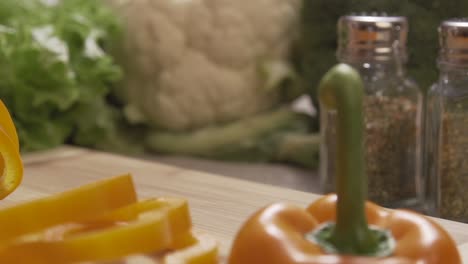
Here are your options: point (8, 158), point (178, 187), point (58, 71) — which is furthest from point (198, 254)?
point (58, 71)

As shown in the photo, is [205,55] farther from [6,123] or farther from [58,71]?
[6,123]

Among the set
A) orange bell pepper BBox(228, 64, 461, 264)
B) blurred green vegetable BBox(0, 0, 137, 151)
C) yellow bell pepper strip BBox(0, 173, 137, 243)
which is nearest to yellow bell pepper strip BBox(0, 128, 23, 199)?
yellow bell pepper strip BBox(0, 173, 137, 243)

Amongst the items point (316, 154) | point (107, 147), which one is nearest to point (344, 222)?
point (316, 154)

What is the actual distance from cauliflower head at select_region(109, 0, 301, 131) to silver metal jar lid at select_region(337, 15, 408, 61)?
0.94 feet

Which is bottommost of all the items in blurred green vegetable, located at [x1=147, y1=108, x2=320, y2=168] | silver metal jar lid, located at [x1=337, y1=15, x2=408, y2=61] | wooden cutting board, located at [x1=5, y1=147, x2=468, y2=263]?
blurred green vegetable, located at [x1=147, y1=108, x2=320, y2=168]

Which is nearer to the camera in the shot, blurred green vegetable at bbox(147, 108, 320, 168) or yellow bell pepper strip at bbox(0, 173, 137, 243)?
yellow bell pepper strip at bbox(0, 173, 137, 243)

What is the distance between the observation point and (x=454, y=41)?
98 cm

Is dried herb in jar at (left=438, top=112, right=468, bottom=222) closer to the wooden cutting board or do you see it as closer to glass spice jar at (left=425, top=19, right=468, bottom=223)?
glass spice jar at (left=425, top=19, right=468, bottom=223)

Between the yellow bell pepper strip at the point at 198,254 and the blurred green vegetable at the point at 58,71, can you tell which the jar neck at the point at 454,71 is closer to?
the yellow bell pepper strip at the point at 198,254

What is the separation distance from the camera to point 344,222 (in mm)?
606

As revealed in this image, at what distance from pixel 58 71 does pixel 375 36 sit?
0.46 metres

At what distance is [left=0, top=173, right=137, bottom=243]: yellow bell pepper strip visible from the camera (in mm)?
699

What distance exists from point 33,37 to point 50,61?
4 centimetres

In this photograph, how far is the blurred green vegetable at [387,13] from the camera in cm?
120
